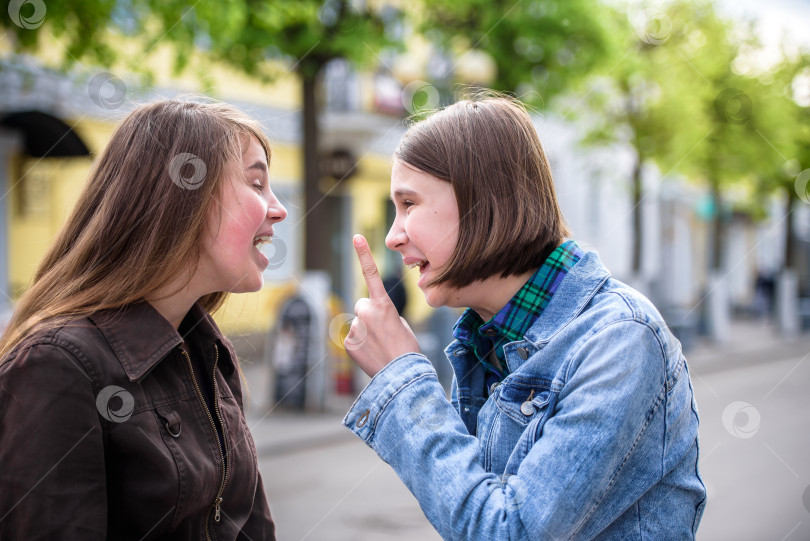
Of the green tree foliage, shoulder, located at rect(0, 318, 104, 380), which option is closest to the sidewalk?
the green tree foliage

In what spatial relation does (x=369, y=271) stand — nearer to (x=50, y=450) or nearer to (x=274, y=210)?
(x=274, y=210)

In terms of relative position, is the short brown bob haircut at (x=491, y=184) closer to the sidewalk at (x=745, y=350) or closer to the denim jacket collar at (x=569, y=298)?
the denim jacket collar at (x=569, y=298)

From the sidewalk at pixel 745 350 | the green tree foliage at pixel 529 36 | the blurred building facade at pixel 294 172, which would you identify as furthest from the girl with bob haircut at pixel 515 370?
the sidewalk at pixel 745 350

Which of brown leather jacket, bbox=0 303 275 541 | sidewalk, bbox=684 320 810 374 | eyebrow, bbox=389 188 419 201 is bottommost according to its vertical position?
sidewalk, bbox=684 320 810 374

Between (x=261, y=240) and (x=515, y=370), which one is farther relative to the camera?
(x=261, y=240)

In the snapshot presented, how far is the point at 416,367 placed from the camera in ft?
4.79

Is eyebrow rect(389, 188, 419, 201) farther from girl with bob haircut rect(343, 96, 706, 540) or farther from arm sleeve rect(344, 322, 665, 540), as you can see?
arm sleeve rect(344, 322, 665, 540)

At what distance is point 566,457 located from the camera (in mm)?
1260

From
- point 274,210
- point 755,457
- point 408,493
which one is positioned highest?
point 274,210

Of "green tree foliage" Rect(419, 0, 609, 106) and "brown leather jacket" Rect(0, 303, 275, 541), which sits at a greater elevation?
"green tree foliage" Rect(419, 0, 609, 106)

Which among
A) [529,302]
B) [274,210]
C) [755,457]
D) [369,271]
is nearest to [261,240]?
[274,210]

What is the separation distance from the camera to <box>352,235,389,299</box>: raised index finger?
61.0 inches

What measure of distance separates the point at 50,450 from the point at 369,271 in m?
0.69

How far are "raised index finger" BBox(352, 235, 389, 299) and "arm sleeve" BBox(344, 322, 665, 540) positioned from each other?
267mm
